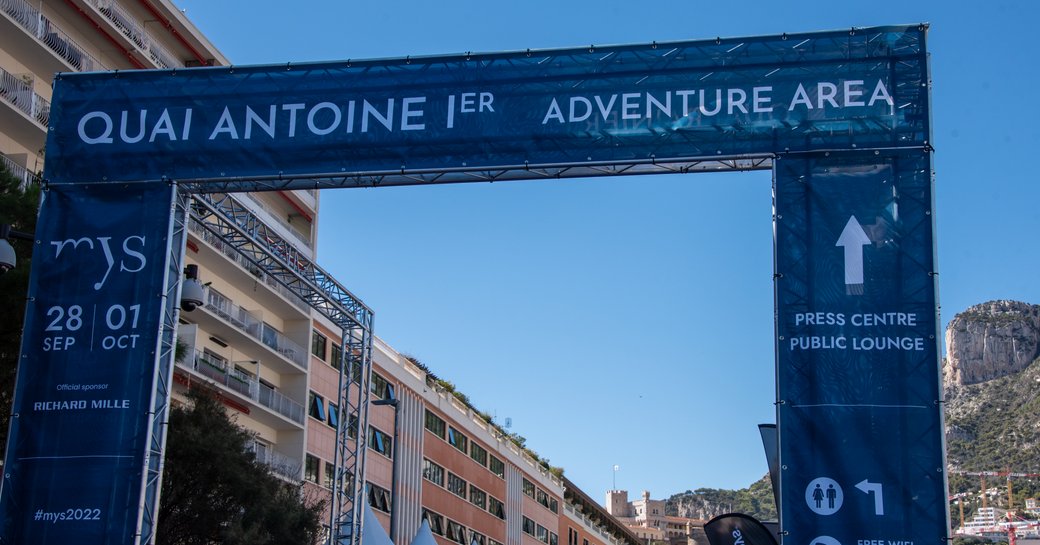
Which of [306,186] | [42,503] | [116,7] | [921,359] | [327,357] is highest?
[116,7]

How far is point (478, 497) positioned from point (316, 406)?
60.3 ft

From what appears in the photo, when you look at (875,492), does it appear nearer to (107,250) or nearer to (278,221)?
(107,250)

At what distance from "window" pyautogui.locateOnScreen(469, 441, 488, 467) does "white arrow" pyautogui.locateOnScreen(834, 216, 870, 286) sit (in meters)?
52.6

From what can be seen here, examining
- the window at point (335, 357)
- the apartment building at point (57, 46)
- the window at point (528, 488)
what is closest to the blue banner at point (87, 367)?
the apartment building at point (57, 46)

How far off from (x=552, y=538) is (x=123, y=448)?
6790cm

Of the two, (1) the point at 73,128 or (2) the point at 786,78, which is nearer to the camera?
(2) the point at 786,78

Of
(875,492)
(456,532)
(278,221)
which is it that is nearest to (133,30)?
(278,221)

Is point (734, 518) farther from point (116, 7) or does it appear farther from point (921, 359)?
point (116, 7)

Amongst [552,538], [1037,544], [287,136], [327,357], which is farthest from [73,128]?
[1037,544]

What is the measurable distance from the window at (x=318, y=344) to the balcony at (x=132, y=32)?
45.4ft

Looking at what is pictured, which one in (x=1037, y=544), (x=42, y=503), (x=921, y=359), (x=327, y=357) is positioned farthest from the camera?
(x=1037, y=544)

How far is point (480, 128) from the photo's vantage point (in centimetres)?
2014

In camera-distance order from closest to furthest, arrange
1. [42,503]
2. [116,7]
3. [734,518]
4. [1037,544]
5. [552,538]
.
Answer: [42,503] → [734,518] → [116,7] → [552,538] → [1037,544]

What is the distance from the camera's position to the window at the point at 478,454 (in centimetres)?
6994
